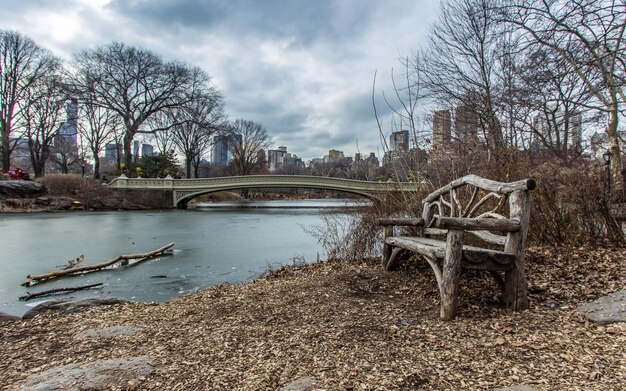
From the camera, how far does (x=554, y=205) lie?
4.29 meters

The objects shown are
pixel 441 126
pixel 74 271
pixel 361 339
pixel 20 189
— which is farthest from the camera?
pixel 20 189

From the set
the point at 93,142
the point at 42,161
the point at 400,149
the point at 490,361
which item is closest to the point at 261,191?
the point at 93,142

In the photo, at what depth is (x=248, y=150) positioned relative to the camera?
50406 millimetres

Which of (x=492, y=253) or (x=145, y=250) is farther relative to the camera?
(x=145, y=250)

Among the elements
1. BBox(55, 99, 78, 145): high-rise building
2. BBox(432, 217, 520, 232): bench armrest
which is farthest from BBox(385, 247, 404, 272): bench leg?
BBox(55, 99, 78, 145): high-rise building

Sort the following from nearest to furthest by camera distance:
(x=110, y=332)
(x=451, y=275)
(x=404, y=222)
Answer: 1. (x=451, y=275)
2. (x=110, y=332)
3. (x=404, y=222)

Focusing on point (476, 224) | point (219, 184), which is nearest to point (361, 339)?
point (476, 224)

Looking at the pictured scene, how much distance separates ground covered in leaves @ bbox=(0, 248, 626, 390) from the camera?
5.64ft

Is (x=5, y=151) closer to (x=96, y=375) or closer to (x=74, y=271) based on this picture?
(x=74, y=271)

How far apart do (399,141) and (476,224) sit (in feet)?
11.9

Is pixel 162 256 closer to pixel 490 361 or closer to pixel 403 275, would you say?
pixel 403 275

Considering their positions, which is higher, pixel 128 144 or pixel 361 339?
pixel 128 144

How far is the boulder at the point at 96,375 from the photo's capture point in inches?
68.2

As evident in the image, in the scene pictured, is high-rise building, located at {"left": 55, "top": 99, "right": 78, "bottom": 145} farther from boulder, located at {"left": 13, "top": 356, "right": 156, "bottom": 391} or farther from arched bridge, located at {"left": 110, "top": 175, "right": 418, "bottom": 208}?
boulder, located at {"left": 13, "top": 356, "right": 156, "bottom": 391}
